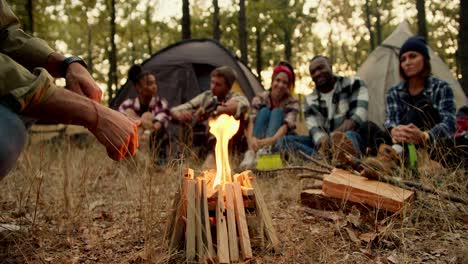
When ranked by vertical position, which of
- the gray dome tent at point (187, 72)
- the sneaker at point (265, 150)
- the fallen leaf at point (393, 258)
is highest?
the gray dome tent at point (187, 72)

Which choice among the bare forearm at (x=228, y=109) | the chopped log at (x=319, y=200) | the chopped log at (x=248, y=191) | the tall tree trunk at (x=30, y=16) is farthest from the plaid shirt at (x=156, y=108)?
the tall tree trunk at (x=30, y=16)

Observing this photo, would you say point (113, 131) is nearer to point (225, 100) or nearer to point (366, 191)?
point (366, 191)

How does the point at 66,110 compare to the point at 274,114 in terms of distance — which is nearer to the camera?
the point at 66,110

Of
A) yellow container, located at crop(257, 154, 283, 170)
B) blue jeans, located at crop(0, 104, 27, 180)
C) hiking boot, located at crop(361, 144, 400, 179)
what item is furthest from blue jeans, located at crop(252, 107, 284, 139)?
blue jeans, located at crop(0, 104, 27, 180)

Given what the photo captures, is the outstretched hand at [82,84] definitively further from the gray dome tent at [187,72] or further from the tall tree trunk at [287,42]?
the tall tree trunk at [287,42]

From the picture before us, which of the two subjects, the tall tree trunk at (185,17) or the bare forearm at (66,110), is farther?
the tall tree trunk at (185,17)

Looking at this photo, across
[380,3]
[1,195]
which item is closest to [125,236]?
[1,195]

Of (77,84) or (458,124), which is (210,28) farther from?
(77,84)

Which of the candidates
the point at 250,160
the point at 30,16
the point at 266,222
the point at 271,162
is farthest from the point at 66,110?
the point at 30,16

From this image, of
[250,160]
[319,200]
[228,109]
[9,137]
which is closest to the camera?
[9,137]

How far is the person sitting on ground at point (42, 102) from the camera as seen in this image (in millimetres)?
1112

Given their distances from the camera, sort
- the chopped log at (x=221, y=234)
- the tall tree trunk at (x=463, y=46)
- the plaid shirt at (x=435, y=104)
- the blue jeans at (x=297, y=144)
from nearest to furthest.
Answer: the chopped log at (x=221, y=234)
the plaid shirt at (x=435, y=104)
the blue jeans at (x=297, y=144)
the tall tree trunk at (x=463, y=46)

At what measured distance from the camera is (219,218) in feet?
5.09

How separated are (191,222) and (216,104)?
2939mm
